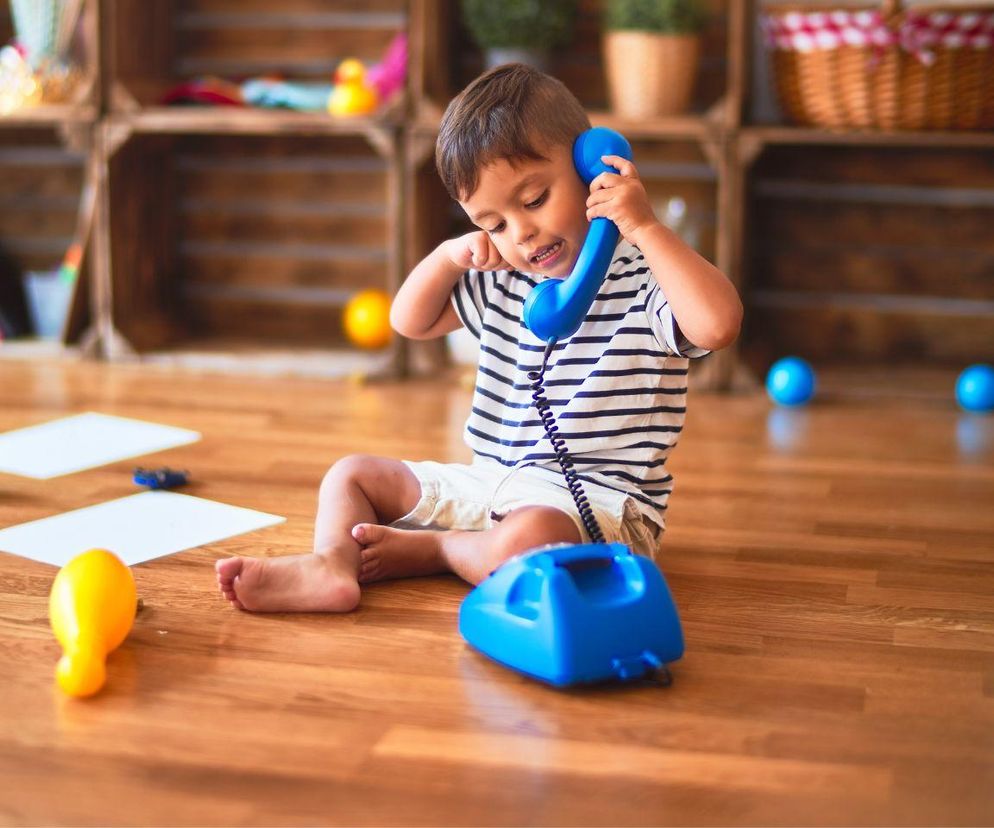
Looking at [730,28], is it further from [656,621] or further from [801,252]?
[656,621]

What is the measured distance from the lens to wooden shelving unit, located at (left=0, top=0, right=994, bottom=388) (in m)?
2.79

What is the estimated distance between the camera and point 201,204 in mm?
3330

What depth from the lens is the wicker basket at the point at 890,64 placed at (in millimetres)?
2490

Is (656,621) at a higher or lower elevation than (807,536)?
higher

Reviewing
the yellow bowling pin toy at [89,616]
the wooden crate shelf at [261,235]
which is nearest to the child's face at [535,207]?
the yellow bowling pin toy at [89,616]

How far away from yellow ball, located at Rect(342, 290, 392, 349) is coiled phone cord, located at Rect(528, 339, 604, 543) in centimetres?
147

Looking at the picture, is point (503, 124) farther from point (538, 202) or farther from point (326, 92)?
point (326, 92)

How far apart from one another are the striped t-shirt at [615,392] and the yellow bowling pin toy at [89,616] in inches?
19.6

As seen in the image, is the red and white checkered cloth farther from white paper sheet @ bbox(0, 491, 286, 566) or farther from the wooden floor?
white paper sheet @ bbox(0, 491, 286, 566)

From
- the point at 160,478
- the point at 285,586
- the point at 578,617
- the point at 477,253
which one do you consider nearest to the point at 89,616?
the point at 285,586

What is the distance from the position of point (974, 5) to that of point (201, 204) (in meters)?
1.87

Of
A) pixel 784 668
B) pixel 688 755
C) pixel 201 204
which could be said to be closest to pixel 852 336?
pixel 201 204

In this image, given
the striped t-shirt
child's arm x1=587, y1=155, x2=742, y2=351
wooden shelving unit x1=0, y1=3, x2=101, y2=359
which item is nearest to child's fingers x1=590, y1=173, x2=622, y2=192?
child's arm x1=587, y1=155, x2=742, y2=351

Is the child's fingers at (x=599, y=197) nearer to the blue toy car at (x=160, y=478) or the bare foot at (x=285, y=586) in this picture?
the bare foot at (x=285, y=586)
